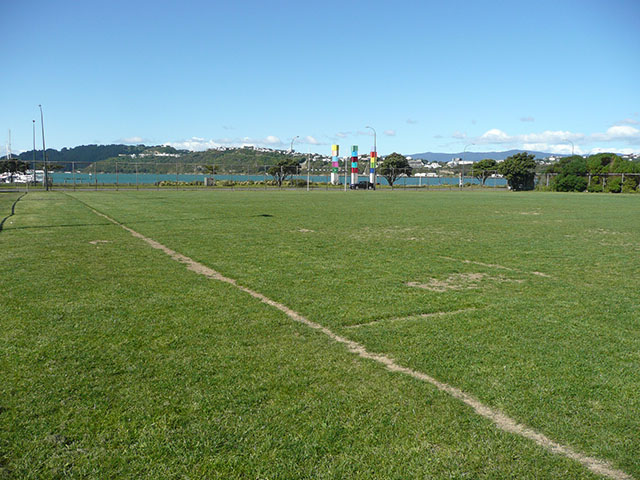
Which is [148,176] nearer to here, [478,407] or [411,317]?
[411,317]

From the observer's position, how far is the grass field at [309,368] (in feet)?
10.5

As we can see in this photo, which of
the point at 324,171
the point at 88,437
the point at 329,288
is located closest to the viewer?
the point at 88,437

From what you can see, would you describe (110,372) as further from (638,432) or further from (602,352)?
(602,352)

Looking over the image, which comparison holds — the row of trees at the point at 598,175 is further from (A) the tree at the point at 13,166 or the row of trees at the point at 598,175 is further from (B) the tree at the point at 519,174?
(A) the tree at the point at 13,166

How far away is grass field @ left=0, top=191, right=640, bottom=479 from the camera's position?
3.19m

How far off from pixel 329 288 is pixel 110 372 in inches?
157

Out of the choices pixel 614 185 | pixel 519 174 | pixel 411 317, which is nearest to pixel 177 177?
pixel 519 174

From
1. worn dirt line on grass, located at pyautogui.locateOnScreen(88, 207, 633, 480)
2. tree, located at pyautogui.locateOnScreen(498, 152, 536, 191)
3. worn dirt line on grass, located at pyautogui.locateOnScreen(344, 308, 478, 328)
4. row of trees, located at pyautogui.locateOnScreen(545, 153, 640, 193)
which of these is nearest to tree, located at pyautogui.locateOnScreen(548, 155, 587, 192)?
row of trees, located at pyautogui.locateOnScreen(545, 153, 640, 193)

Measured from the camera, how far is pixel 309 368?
459 cm

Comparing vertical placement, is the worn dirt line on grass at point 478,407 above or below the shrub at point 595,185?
below

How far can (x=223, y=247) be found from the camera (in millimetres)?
12086

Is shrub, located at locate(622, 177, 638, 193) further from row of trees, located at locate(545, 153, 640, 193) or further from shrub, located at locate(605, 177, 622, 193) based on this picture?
shrub, located at locate(605, 177, 622, 193)

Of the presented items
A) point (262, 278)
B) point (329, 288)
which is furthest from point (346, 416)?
point (262, 278)

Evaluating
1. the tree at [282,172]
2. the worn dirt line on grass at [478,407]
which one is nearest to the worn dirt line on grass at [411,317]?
the worn dirt line on grass at [478,407]
